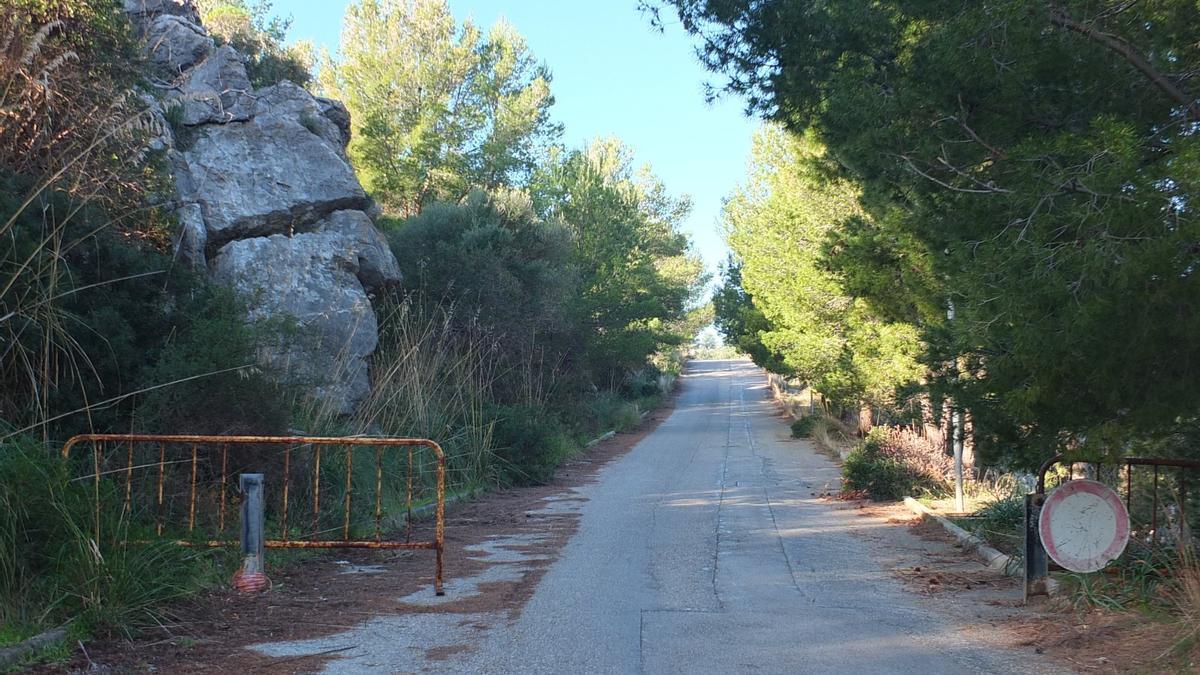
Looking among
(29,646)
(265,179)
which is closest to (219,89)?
(265,179)

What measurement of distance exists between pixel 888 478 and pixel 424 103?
28.0 m

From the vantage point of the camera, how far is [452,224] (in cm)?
2509

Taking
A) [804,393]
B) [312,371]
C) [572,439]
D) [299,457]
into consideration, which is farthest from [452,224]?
[804,393]

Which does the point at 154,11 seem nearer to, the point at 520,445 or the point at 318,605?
the point at 520,445

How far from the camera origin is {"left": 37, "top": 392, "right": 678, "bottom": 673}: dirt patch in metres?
6.26

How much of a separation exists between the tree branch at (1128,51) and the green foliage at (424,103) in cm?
3061

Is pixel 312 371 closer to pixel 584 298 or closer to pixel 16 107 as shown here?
pixel 16 107

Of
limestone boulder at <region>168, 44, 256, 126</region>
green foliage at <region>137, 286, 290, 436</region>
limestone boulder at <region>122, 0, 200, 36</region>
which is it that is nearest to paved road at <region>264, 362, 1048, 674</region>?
green foliage at <region>137, 286, 290, 436</region>

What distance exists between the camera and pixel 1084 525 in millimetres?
7812

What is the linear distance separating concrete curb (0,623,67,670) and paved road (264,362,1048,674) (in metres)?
1.28

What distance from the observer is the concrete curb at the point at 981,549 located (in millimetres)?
9859

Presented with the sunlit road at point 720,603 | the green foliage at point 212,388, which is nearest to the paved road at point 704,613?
the sunlit road at point 720,603

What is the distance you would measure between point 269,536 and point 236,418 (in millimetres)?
1313

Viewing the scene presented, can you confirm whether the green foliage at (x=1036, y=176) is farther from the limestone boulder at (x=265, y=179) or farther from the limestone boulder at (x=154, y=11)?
the limestone boulder at (x=154, y=11)
